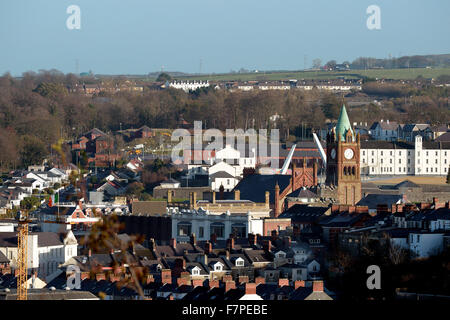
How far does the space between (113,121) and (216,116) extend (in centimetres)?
1007

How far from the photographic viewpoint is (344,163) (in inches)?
3342

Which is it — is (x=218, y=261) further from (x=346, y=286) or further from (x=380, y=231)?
(x=346, y=286)

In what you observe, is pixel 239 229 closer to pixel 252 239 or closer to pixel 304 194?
pixel 252 239

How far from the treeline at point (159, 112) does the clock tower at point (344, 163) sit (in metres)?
38.6

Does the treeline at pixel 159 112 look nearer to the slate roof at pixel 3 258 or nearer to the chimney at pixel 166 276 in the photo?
the slate roof at pixel 3 258

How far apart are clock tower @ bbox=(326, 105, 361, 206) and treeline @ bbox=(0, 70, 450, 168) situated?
38587 millimetres

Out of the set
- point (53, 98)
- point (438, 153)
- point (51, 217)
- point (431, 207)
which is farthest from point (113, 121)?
point (431, 207)

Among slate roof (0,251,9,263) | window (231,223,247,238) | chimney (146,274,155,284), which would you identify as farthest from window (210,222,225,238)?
chimney (146,274,155,284)

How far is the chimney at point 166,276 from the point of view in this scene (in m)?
51.7

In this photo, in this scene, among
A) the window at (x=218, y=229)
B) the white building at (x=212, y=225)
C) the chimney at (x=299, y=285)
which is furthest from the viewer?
the window at (x=218, y=229)

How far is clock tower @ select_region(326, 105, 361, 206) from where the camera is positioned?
3255 inches

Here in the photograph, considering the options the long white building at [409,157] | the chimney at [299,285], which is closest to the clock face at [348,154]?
the long white building at [409,157]

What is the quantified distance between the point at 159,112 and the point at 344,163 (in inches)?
2417

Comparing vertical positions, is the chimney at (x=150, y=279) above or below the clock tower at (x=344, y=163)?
below
